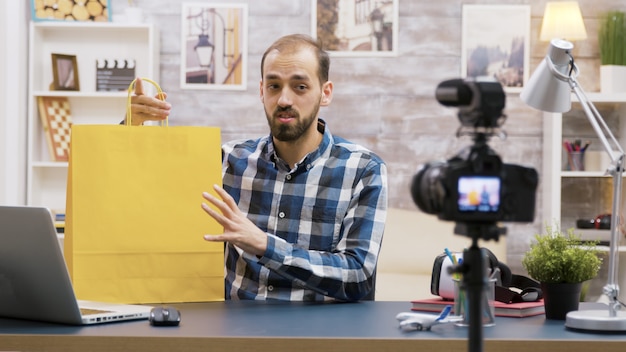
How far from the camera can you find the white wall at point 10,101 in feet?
14.1

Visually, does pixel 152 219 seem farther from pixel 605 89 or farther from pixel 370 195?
pixel 605 89

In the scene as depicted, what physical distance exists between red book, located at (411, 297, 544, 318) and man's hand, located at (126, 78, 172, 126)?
0.74 metres

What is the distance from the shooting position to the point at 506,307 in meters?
1.81

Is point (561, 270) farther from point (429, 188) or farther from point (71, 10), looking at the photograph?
point (71, 10)

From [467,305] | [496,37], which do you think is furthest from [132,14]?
[467,305]

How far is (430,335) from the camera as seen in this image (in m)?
1.52

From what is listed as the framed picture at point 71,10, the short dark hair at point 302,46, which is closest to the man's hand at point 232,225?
the short dark hair at point 302,46

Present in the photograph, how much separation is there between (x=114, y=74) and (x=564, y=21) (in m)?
2.18

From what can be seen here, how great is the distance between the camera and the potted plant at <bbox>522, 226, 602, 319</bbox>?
1735 mm

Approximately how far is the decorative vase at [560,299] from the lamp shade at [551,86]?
1.12 ft

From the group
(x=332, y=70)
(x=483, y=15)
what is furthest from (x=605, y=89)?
(x=332, y=70)

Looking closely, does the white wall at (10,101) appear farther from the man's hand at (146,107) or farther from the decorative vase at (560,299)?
the decorative vase at (560,299)

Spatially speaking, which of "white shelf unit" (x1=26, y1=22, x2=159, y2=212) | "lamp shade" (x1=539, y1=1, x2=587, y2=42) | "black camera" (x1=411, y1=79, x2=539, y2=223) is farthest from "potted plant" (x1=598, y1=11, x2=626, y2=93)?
"black camera" (x1=411, y1=79, x2=539, y2=223)

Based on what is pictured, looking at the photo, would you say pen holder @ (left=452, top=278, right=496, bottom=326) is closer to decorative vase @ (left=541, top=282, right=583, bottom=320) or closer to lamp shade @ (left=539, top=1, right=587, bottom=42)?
decorative vase @ (left=541, top=282, right=583, bottom=320)
